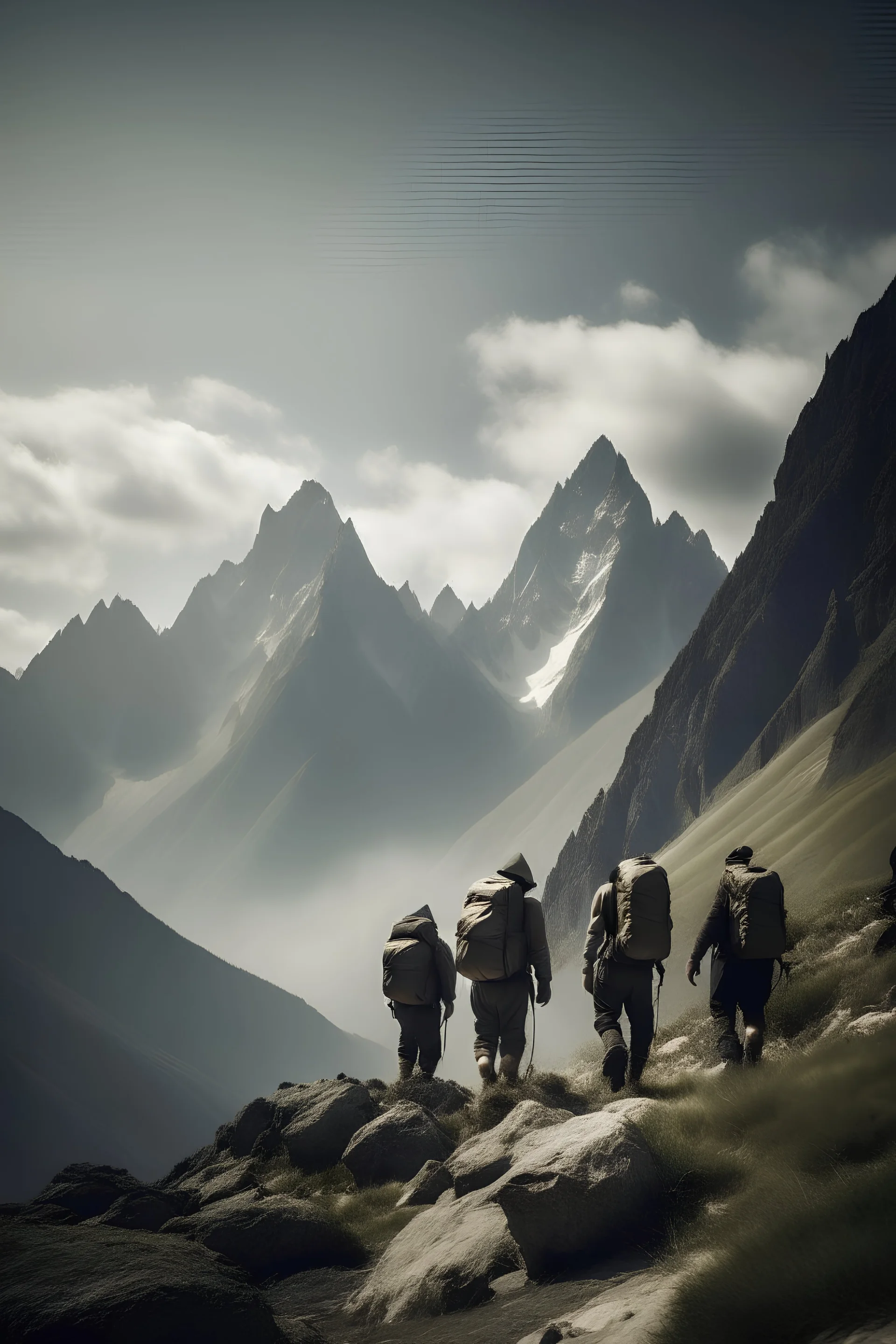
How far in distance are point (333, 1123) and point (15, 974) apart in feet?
314

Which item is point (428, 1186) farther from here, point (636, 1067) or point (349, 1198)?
point (636, 1067)

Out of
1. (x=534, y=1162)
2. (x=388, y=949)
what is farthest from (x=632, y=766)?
(x=534, y=1162)

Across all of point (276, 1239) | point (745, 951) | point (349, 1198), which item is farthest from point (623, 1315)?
point (349, 1198)

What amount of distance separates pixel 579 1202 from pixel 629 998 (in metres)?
3.77

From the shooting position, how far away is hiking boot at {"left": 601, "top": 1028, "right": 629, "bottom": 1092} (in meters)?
8.18

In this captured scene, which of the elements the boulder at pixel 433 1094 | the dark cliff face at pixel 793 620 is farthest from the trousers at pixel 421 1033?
the dark cliff face at pixel 793 620

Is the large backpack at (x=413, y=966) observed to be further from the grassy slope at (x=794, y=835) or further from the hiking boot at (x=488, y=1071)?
the grassy slope at (x=794, y=835)

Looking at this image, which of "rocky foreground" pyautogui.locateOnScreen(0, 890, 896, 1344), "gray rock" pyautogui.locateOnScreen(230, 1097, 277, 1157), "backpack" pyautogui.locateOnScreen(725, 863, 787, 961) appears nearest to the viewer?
"rocky foreground" pyautogui.locateOnScreen(0, 890, 896, 1344)

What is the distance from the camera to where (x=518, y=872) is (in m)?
9.69

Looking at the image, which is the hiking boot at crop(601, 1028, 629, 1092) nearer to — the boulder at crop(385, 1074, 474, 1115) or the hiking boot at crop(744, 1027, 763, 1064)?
the hiking boot at crop(744, 1027, 763, 1064)

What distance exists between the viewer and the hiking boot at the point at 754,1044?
26.2 feet

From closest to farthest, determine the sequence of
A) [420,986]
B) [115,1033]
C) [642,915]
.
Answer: [642,915] → [420,986] → [115,1033]

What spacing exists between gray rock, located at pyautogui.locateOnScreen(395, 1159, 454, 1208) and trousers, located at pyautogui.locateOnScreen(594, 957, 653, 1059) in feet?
6.62

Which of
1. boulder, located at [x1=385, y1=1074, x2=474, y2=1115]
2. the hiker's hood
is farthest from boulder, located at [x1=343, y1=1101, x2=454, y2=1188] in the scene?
the hiker's hood
